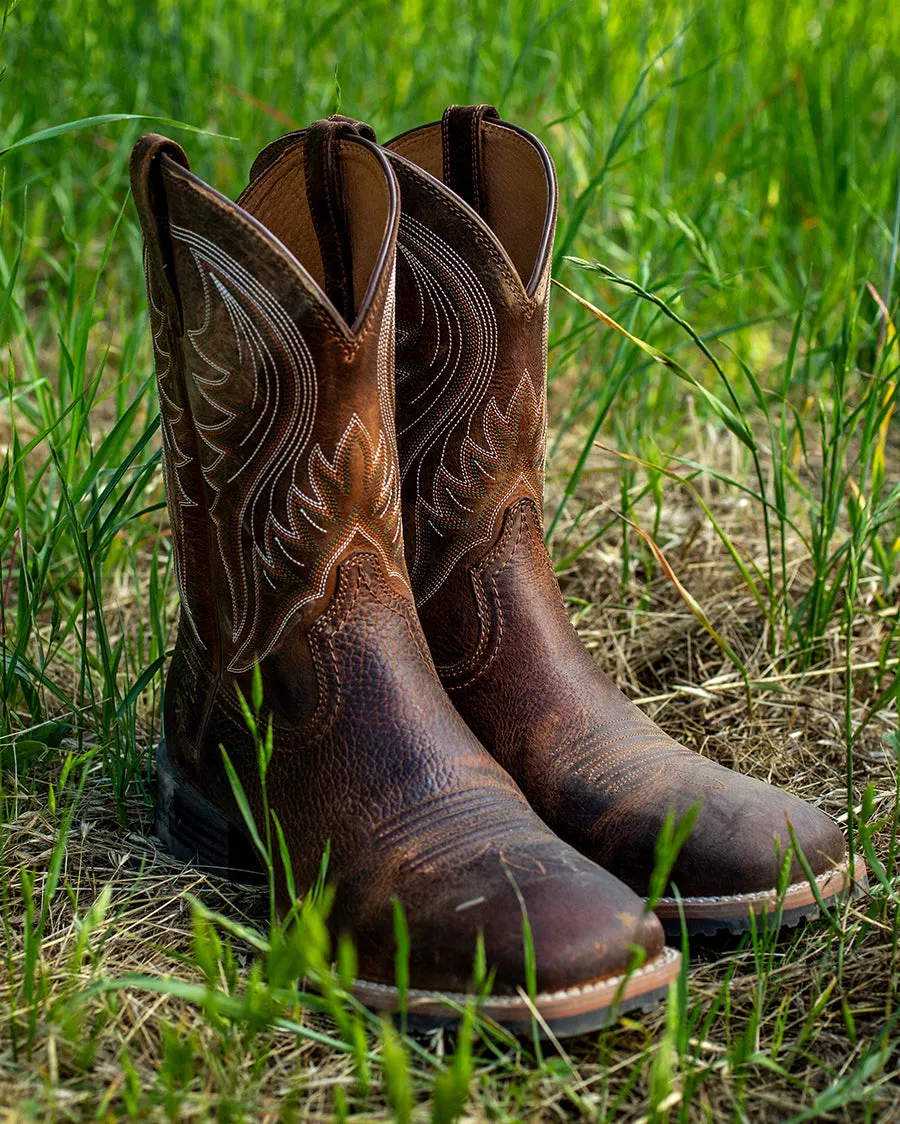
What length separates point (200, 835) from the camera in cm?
132

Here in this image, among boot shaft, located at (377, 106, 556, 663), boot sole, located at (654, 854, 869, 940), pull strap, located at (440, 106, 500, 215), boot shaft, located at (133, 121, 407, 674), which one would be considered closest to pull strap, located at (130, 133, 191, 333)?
boot shaft, located at (133, 121, 407, 674)

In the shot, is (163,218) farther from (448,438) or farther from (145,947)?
(145,947)

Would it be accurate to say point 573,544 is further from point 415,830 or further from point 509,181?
point 415,830

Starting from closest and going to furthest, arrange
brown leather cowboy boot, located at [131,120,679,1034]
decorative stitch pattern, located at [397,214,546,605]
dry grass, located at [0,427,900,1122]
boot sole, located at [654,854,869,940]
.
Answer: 1. dry grass, located at [0,427,900,1122]
2. brown leather cowboy boot, located at [131,120,679,1034]
3. boot sole, located at [654,854,869,940]
4. decorative stitch pattern, located at [397,214,546,605]

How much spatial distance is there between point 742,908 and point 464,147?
93cm

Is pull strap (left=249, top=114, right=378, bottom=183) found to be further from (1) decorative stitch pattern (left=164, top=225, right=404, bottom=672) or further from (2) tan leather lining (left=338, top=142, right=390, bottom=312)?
(1) decorative stitch pattern (left=164, top=225, right=404, bottom=672)

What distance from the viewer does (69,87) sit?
294 centimetres

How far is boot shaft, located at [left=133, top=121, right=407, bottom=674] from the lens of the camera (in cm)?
110

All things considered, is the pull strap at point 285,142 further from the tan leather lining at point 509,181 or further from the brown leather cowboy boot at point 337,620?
the tan leather lining at point 509,181

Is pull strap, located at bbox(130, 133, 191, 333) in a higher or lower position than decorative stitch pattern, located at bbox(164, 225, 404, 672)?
higher

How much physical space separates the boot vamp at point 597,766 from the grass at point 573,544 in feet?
0.27

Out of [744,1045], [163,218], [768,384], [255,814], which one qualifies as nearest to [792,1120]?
[744,1045]

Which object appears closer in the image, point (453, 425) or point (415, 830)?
point (415, 830)

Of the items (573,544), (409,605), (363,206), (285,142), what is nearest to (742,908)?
(409,605)
